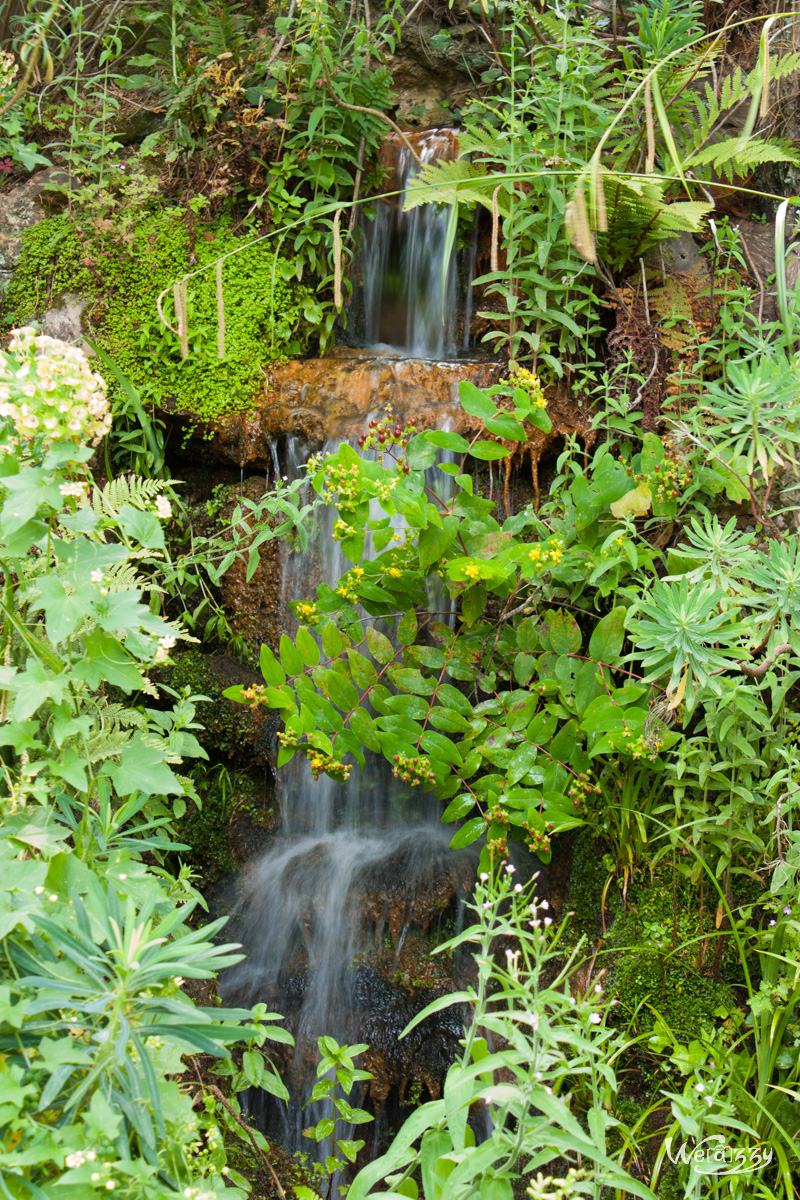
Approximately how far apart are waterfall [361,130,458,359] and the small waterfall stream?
93 centimetres

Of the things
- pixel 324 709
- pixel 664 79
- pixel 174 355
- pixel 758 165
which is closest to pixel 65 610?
pixel 324 709

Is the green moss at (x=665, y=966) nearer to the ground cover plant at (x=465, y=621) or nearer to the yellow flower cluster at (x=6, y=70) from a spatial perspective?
the ground cover plant at (x=465, y=621)

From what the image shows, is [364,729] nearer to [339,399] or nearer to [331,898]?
[331,898]

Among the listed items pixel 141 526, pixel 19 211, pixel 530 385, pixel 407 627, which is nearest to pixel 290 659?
pixel 407 627

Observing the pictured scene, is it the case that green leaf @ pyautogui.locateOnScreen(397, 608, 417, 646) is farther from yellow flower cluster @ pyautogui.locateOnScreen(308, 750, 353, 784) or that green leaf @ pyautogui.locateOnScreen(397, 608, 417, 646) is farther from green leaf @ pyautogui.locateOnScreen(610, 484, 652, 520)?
green leaf @ pyautogui.locateOnScreen(610, 484, 652, 520)

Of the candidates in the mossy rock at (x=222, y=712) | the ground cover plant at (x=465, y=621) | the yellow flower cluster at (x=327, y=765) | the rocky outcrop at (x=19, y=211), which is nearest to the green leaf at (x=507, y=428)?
the ground cover plant at (x=465, y=621)

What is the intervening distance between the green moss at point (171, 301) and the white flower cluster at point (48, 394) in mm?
2177

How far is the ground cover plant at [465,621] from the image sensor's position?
121cm

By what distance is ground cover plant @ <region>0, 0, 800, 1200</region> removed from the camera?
121 centimetres

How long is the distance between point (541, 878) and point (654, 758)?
2.66 ft

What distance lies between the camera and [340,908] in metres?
2.94

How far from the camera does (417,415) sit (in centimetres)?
324

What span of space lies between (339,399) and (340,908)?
1993 mm

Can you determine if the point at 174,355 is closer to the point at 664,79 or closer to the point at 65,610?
the point at 664,79
